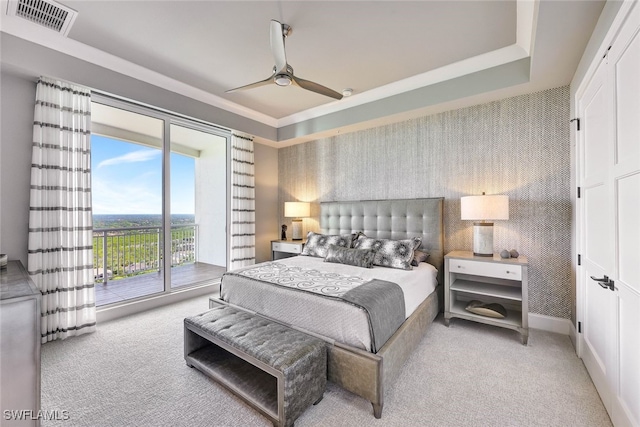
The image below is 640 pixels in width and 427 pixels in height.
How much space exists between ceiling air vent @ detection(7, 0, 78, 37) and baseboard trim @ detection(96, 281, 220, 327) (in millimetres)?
3029

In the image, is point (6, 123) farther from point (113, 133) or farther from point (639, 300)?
point (639, 300)

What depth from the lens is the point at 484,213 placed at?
2.78 m

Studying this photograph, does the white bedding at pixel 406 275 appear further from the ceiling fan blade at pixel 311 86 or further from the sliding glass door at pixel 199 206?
the sliding glass door at pixel 199 206

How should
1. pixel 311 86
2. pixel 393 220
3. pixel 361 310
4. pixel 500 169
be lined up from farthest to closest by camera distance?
pixel 393 220
pixel 500 169
pixel 311 86
pixel 361 310

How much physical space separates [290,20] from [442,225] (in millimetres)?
2957

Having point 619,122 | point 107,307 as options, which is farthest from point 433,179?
point 107,307

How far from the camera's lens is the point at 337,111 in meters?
4.18

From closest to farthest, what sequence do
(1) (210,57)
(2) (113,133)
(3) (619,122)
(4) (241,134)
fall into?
(3) (619,122) < (1) (210,57) < (2) (113,133) < (4) (241,134)

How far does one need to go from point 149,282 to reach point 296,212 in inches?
112

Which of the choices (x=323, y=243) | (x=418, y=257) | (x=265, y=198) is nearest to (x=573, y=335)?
(x=418, y=257)

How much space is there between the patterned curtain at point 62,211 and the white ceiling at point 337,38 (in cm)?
62

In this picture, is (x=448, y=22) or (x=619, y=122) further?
(x=448, y=22)

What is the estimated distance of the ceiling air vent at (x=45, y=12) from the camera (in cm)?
219

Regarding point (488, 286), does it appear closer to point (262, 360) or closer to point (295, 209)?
point (262, 360)
